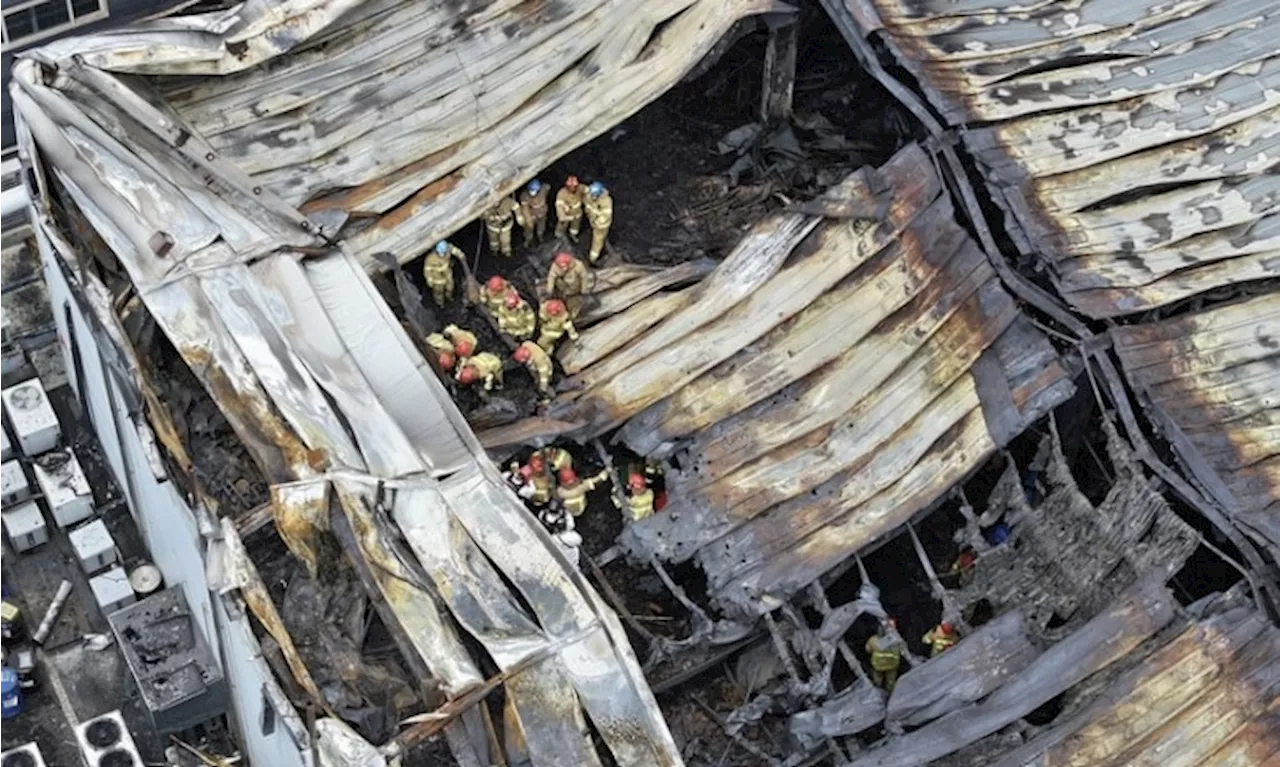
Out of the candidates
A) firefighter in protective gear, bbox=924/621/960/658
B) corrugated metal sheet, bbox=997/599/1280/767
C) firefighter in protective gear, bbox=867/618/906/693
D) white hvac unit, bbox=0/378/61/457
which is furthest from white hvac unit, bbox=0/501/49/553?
corrugated metal sheet, bbox=997/599/1280/767

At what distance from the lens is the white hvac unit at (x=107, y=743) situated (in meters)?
18.0

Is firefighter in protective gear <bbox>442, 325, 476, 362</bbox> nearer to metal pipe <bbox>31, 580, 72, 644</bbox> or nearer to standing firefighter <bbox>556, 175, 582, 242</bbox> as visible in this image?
standing firefighter <bbox>556, 175, 582, 242</bbox>

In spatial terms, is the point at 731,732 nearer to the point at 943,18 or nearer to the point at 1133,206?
the point at 1133,206

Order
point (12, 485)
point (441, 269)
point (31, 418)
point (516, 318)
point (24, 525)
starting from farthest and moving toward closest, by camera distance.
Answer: point (31, 418) → point (12, 485) → point (24, 525) → point (441, 269) → point (516, 318)

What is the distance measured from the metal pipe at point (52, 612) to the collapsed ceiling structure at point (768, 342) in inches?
152

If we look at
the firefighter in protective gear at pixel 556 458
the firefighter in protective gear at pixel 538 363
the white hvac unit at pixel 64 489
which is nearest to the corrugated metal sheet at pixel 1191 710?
the firefighter in protective gear at pixel 556 458

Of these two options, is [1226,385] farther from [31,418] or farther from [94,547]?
[31,418]

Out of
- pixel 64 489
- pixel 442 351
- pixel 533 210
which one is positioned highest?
pixel 533 210

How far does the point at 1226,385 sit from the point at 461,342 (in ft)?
22.6

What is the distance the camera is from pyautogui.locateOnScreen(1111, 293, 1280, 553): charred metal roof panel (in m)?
16.6

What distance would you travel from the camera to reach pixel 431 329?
18516 mm

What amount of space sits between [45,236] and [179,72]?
201 cm

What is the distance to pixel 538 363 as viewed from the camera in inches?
699

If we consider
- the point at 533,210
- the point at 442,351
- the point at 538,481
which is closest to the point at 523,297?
the point at 533,210
